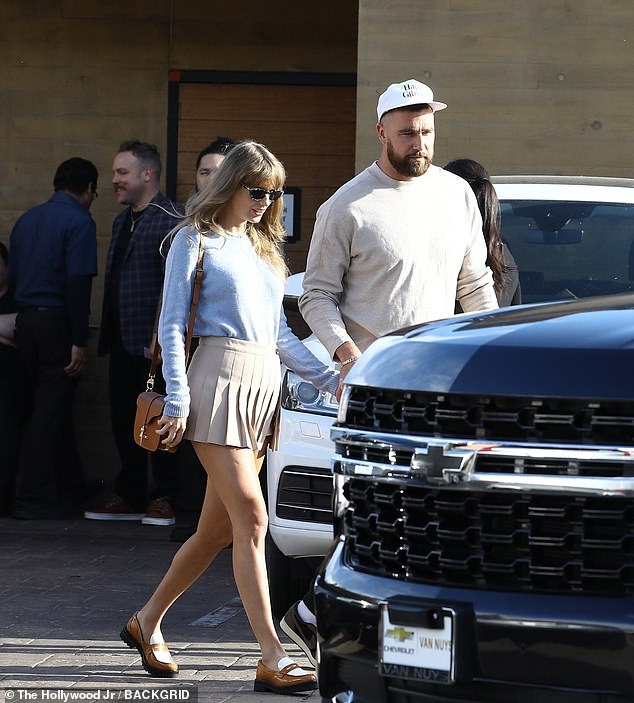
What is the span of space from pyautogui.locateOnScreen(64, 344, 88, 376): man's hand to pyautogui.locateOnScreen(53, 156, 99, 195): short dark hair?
1022 millimetres

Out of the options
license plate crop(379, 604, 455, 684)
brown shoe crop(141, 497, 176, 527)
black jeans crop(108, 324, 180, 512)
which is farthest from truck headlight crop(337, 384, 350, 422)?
brown shoe crop(141, 497, 176, 527)

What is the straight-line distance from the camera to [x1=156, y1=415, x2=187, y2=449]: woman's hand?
5.27 m

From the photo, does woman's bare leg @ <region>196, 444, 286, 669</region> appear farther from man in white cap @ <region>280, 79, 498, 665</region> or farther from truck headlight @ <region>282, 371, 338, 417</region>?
truck headlight @ <region>282, 371, 338, 417</region>

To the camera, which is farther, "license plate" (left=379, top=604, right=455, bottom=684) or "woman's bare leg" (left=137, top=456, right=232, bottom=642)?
"woman's bare leg" (left=137, top=456, right=232, bottom=642)

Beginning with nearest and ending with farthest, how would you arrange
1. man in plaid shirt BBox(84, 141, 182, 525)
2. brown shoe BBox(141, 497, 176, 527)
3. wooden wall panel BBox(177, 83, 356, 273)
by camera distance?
man in plaid shirt BBox(84, 141, 182, 525) → brown shoe BBox(141, 497, 176, 527) → wooden wall panel BBox(177, 83, 356, 273)

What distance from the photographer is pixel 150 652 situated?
5.68m

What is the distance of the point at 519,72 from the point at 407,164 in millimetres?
3823

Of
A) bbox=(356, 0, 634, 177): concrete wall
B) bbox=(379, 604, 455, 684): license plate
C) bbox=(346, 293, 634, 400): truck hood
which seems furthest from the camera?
bbox=(356, 0, 634, 177): concrete wall

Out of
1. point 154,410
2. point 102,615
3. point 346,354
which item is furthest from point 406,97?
point 102,615

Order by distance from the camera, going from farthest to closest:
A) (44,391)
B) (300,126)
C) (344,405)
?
(300,126) < (44,391) < (344,405)

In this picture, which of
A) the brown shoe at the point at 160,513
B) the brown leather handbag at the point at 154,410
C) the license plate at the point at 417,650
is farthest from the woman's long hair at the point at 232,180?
the brown shoe at the point at 160,513

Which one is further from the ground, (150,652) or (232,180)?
(232,180)

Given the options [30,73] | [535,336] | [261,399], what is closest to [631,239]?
[261,399]

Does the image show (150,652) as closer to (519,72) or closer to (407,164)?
(407,164)
